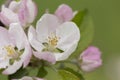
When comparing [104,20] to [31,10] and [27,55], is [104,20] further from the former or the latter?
[27,55]

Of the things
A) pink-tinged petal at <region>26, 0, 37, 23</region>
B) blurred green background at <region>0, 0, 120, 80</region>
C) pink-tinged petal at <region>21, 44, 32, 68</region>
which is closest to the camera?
pink-tinged petal at <region>21, 44, 32, 68</region>

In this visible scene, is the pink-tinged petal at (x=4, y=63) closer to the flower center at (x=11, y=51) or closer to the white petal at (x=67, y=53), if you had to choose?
the flower center at (x=11, y=51)

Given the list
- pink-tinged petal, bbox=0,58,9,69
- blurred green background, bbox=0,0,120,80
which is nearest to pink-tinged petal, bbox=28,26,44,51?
pink-tinged petal, bbox=0,58,9,69

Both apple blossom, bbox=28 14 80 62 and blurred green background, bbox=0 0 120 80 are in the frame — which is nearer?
apple blossom, bbox=28 14 80 62

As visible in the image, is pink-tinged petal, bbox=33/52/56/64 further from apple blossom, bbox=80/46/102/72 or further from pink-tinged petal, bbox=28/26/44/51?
apple blossom, bbox=80/46/102/72

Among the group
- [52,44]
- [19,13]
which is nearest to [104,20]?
[52,44]

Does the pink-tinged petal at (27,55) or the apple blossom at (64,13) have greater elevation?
the apple blossom at (64,13)

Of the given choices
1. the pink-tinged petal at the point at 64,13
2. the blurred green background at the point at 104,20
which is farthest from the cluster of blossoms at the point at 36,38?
the blurred green background at the point at 104,20

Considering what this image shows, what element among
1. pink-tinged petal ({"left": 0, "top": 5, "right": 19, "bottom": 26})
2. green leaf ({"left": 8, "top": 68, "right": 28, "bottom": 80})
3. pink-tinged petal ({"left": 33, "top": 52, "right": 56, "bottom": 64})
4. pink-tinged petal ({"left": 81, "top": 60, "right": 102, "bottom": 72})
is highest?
pink-tinged petal ({"left": 0, "top": 5, "right": 19, "bottom": 26})
